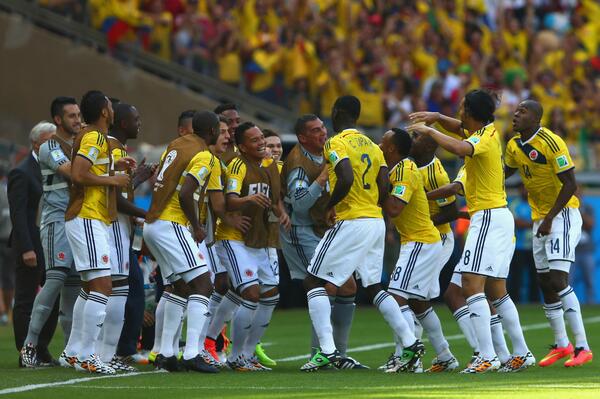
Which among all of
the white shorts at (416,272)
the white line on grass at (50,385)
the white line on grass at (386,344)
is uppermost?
the white shorts at (416,272)

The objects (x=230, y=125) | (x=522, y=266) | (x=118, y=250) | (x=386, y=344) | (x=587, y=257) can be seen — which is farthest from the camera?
(x=522, y=266)

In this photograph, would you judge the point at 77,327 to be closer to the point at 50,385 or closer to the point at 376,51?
the point at 50,385

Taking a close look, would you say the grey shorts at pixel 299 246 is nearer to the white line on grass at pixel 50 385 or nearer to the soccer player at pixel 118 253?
the soccer player at pixel 118 253

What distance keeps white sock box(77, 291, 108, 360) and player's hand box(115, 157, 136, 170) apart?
1.16 metres

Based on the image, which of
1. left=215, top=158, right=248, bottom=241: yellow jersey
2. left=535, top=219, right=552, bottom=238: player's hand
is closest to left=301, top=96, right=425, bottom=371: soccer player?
left=215, top=158, right=248, bottom=241: yellow jersey

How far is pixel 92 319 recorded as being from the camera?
430 inches

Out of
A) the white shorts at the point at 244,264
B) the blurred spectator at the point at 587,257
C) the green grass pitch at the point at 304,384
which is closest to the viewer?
the green grass pitch at the point at 304,384

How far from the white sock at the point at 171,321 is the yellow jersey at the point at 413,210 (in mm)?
2154

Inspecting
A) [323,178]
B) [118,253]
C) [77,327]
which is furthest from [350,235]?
[77,327]

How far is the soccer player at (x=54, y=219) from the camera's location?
1184 cm

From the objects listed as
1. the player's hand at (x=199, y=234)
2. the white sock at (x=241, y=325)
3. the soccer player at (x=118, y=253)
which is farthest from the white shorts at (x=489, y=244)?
the soccer player at (x=118, y=253)

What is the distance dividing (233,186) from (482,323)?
2.63 meters

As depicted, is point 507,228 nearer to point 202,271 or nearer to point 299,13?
point 202,271

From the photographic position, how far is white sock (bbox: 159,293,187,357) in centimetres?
1114
